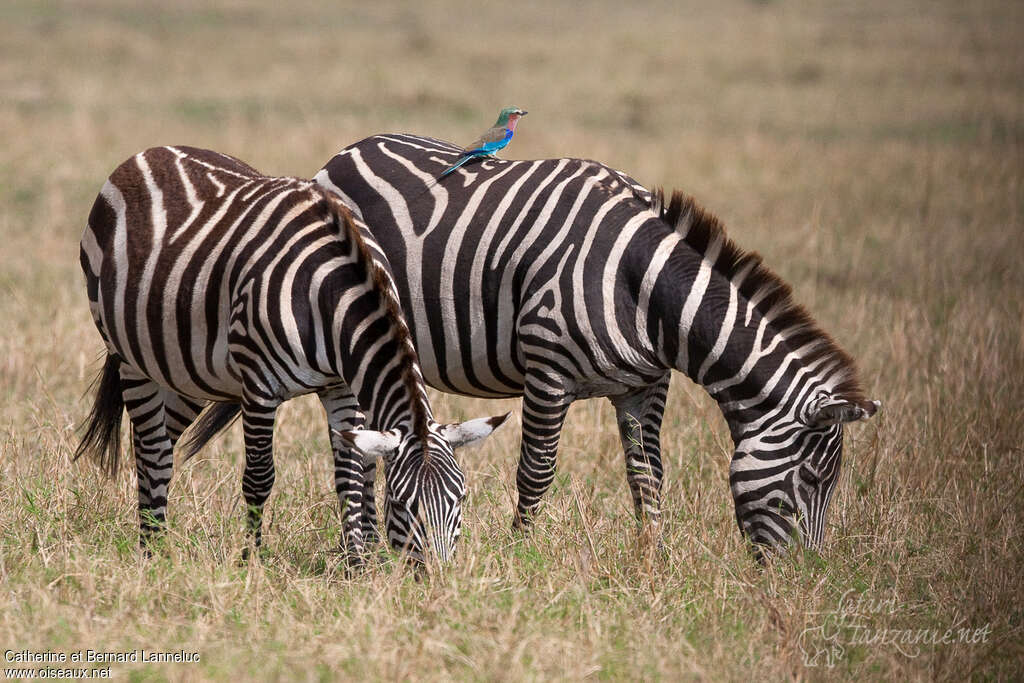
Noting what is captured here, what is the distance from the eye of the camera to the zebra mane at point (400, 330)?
412cm

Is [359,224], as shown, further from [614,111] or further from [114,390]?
[614,111]

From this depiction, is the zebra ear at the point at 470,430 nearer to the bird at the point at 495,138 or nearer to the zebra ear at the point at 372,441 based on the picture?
the zebra ear at the point at 372,441

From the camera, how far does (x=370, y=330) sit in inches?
174

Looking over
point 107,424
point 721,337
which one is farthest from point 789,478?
point 107,424

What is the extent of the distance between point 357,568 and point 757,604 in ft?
5.24

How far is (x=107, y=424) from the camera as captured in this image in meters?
5.66

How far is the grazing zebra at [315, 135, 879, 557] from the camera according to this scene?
15.0 ft

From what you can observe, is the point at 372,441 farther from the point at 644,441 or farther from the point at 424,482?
the point at 644,441

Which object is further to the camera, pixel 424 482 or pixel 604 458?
pixel 604 458

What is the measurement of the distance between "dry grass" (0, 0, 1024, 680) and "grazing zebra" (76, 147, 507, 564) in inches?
9.8

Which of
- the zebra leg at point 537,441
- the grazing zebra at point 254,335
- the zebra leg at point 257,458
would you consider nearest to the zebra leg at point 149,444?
the grazing zebra at point 254,335

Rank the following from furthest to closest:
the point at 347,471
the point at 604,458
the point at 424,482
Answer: the point at 604,458 → the point at 347,471 → the point at 424,482

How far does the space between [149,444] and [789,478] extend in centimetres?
297

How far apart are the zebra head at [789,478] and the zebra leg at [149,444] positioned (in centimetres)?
265
